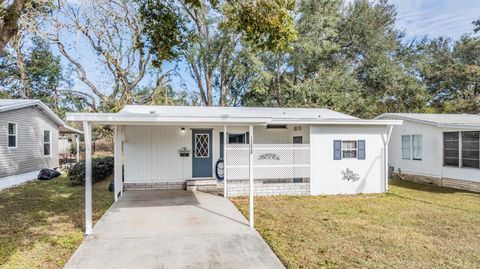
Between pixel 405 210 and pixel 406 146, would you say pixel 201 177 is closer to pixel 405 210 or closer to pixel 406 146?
pixel 405 210

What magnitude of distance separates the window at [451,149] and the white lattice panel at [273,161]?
6368mm

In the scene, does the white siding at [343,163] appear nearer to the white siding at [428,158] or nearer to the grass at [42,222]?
the white siding at [428,158]

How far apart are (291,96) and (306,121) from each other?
44.7 ft

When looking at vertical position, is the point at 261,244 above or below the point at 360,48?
below

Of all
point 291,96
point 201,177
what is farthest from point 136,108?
point 291,96

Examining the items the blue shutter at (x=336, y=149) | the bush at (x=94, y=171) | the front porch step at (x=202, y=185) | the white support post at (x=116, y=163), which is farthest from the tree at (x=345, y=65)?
the white support post at (x=116, y=163)

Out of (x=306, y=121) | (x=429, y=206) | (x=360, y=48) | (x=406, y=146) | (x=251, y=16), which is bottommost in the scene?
(x=429, y=206)

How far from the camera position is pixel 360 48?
24.7m

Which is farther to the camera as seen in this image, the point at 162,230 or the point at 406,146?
the point at 406,146

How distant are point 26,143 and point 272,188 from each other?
37.0 feet

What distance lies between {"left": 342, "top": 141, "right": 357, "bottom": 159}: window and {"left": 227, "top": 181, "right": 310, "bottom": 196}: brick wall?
1.69 m

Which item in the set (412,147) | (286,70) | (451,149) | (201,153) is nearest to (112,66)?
(286,70)

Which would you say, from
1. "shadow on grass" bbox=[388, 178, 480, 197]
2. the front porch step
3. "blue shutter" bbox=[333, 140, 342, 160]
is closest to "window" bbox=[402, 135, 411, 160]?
"shadow on grass" bbox=[388, 178, 480, 197]

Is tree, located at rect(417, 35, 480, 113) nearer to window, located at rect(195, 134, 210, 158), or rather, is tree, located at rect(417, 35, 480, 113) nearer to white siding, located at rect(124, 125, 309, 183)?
white siding, located at rect(124, 125, 309, 183)
